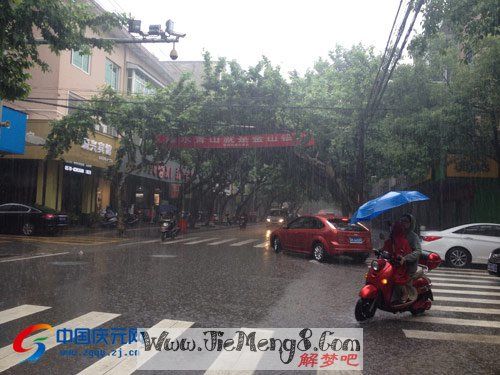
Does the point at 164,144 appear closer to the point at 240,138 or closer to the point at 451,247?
the point at 240,138

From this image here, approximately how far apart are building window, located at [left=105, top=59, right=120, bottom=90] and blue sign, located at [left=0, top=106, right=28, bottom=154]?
9664 millimetres

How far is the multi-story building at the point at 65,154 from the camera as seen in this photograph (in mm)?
23766

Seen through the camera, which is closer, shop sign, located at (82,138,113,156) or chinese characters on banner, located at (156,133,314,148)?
chinese characters on banner, located at (156,133,314,148)

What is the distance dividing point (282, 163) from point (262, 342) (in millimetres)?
23765

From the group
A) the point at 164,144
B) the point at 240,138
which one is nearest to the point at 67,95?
the point at 164,144

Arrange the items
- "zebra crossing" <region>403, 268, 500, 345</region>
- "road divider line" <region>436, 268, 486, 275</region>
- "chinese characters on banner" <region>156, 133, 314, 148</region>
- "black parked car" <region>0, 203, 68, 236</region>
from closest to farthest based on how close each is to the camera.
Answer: "zebra crossing" <region>403, 268, 500, 345</region> → "road divider line" <region>436, 268, 486, 275</region> → "black parked car" <region>0, 203, 68, 236</region> → "chinese characters on banner" <region>156, 133, 314, 148</region>

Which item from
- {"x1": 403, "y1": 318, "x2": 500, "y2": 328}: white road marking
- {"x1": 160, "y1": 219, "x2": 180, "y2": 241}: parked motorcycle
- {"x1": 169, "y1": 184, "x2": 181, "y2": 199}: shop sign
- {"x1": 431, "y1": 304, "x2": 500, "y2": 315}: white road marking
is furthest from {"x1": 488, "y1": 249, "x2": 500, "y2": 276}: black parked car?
{"x1": 169, "y1": 184, "x2": 181, "y2": 199}: shop sign

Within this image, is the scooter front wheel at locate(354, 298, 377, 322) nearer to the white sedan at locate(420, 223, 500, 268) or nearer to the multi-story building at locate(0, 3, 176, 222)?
the white sedan at locate(420, 223, 500, 268)

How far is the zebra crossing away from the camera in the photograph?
6102 millimetres

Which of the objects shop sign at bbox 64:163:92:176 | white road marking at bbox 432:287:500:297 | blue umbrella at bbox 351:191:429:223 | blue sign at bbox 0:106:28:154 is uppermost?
blue sign at bbox 0:106:28:154

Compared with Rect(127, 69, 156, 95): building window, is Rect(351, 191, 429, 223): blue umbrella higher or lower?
lower

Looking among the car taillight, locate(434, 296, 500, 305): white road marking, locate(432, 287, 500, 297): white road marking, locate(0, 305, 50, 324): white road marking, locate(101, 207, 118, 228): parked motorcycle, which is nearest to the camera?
locate(0, 305, 50, 324): white road marking

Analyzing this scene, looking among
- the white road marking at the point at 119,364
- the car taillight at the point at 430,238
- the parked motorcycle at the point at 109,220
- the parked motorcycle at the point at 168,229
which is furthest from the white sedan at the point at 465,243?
the parked motorcycle at the point at 109,220

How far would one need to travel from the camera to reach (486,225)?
46.7ft
